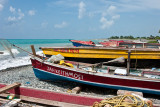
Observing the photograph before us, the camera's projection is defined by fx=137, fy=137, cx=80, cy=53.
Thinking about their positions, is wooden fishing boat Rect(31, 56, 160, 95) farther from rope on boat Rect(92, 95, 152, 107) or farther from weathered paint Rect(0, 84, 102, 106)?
rope on boat Rect(92, 95, 152, 107)

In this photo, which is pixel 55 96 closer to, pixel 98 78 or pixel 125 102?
pixel 125 102

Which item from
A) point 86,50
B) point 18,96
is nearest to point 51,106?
point 18,96

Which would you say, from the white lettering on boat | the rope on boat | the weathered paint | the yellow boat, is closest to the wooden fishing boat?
the white lettering on boat

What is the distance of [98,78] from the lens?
289 inches

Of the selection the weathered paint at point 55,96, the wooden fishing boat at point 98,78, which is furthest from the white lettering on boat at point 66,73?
the weathered paint at point 55,96

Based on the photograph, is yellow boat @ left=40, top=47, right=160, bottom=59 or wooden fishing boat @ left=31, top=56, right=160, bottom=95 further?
yellow boat @ left=40, top=47, right=160, bottom=59

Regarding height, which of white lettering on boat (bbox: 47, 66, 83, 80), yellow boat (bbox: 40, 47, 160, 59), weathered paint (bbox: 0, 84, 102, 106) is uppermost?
yellow boat (bbox: 40, 47, 160, 59)

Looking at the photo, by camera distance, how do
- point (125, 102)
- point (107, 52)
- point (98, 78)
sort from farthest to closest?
1. point (107, 52)
2. point (98, 78)
3. point (125, 102)

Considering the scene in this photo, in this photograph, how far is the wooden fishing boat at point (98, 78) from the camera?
6.71 meters

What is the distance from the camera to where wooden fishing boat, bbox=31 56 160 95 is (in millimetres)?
6706

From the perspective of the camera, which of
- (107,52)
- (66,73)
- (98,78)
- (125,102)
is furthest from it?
(107,52)

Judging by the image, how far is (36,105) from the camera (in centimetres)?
518

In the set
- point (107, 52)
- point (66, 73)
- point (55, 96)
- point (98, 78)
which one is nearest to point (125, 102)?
point (55, 96)

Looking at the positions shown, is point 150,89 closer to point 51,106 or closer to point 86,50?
point 51,106
